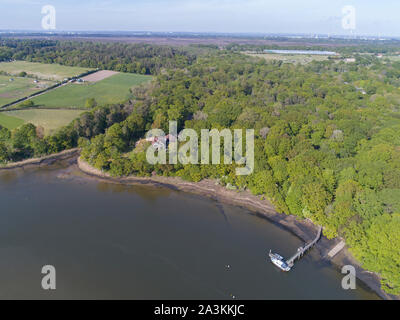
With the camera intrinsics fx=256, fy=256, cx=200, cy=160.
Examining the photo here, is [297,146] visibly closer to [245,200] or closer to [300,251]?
[245,200]

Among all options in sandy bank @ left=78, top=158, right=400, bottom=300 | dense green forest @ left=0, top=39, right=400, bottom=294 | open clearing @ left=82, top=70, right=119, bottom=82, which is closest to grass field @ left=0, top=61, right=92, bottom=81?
open clearing @ left=82, top=70, right=119, bottom=82

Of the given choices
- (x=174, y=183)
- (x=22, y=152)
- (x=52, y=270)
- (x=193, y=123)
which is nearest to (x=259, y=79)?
(x=193, y=123)

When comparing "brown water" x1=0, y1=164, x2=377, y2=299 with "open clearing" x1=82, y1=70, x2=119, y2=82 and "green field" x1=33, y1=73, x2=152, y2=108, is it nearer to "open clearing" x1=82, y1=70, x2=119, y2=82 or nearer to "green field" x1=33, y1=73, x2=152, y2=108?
"green field" x1=33, y1=73, x2=152, y2=108

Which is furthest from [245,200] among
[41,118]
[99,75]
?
[99,75]

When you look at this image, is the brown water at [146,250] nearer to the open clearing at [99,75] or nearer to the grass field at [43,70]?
the open clearing at [99,75]

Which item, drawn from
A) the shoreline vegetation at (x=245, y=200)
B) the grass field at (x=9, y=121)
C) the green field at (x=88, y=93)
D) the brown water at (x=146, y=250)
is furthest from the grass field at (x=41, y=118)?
the brown water at (x=146, y=250)
